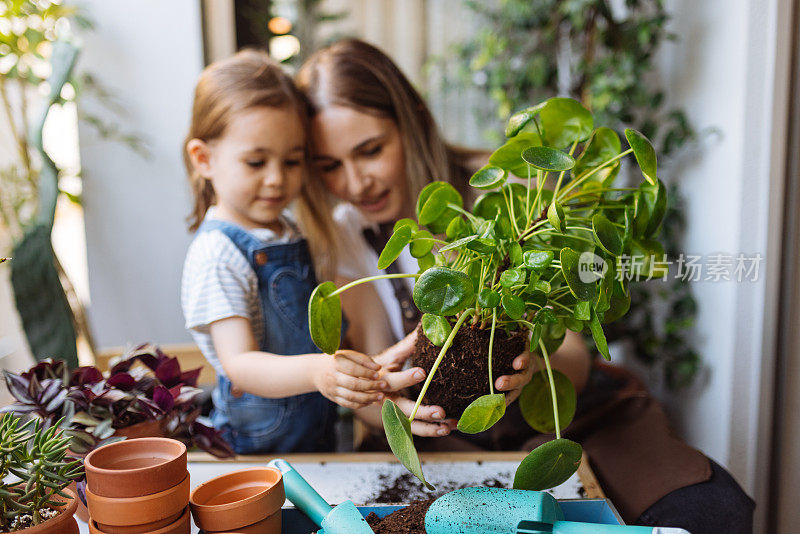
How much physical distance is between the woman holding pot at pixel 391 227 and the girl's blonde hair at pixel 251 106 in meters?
0.05

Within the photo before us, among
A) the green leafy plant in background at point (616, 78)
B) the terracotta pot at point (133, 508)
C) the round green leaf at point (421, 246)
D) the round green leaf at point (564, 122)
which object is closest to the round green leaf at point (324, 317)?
the round green leaf at point (421, 246)

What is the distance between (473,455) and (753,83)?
853mm

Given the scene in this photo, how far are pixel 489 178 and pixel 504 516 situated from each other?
34 centimetres

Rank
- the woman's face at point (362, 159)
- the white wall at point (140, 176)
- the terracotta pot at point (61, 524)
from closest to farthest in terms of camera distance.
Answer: the terracotta pot at point (61, 524)
the woman's face at point (362, 159)
the white wall at point (140, 176)

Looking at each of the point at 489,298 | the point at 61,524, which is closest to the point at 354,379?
the point at 489,298

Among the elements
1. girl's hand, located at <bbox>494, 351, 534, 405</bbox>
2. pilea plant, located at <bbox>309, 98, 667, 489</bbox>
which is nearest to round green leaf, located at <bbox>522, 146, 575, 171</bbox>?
pilea plant, located at <bbox>309, 98, 667, 489</bbox>

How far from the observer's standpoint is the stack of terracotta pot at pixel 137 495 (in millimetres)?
532

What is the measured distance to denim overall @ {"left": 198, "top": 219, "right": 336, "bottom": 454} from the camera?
0.96 metres

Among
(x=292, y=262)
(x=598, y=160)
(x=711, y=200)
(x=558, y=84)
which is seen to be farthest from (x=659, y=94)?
(x=292, y=262)

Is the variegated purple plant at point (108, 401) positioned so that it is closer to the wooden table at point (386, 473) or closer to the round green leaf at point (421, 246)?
the wooden table at point (386, 473)

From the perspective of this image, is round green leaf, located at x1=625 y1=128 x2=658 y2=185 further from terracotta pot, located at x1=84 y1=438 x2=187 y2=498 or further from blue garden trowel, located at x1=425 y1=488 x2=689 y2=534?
terracotta pot, located at x1=84 y1=438 x2=187 y2=498

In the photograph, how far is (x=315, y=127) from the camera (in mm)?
1044

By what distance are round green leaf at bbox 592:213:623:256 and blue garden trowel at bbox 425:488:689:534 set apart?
0.81 feet

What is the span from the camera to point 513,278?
58 cm
